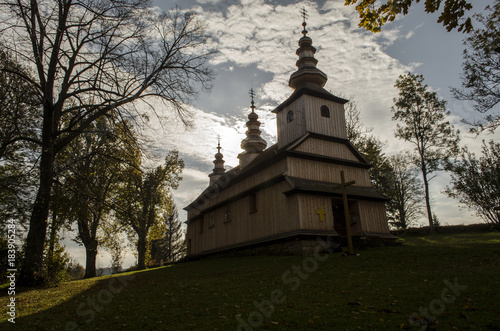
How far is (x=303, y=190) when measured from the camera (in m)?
19.3

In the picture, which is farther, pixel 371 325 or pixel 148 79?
pixel 148 79

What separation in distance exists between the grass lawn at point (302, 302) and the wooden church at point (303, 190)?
6928 mm

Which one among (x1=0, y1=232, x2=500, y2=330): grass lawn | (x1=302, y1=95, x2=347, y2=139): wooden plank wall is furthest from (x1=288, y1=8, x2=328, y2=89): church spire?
(x1=0, y1=232, x2=500, y2=330): grass lawn

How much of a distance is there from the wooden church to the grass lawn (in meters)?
6.93

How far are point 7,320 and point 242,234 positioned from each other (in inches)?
676

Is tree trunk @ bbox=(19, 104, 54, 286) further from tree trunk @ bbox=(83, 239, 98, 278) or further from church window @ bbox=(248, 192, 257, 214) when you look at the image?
tree trunk @ bbox=(83, 239, 98, 278)

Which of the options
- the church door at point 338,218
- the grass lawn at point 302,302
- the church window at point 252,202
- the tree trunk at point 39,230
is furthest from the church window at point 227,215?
the tree trunk at point 39,230

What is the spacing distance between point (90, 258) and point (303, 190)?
18.8 m

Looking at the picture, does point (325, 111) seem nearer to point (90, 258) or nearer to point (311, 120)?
point (311, 120)

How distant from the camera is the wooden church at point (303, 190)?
19.7 metres

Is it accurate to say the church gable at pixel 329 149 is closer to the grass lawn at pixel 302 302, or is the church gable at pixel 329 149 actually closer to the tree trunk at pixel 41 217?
the grass lawn at pixel 302 302

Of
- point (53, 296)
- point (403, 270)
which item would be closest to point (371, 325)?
point (403, 270)

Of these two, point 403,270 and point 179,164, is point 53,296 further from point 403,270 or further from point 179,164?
point 179,164

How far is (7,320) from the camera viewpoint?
7.58m
